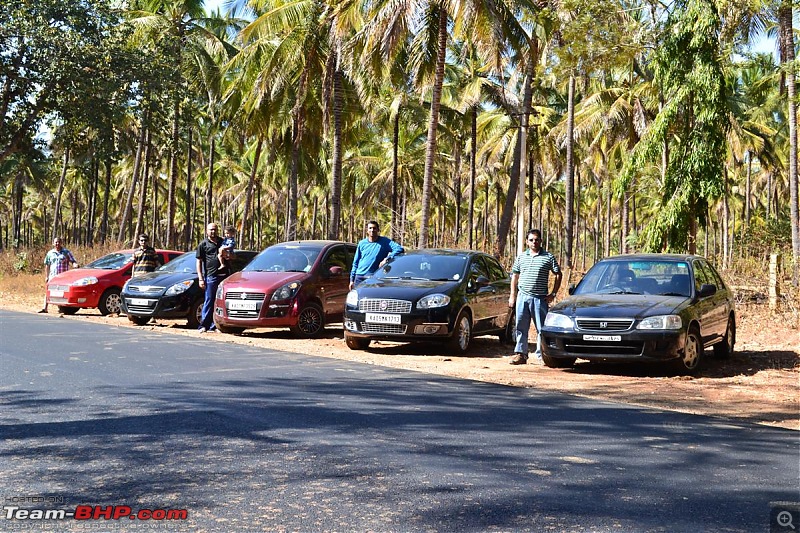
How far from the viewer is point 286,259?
1688cm

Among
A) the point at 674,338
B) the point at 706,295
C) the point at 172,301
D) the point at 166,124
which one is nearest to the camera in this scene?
the point at 674,338

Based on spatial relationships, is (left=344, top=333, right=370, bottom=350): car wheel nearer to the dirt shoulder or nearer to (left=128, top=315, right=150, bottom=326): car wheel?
the dirt shoulder

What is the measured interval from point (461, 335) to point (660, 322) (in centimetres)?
365

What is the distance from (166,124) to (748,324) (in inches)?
837

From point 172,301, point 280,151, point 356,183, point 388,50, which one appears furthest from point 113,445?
point 356,183

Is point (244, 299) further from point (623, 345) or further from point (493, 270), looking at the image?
point (623, 345)

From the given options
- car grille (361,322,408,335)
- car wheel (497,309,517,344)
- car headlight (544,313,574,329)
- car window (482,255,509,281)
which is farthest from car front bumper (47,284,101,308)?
car headlight (544,313,574,329)

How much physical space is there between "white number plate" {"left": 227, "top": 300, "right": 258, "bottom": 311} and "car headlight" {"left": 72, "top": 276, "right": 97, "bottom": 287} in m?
5.83

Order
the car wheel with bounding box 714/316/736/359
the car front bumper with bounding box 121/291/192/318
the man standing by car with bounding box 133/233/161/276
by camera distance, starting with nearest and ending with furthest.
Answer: the car wheel with bounding box 714/316/736/359, the car front bumper with bounding box 121/291/192/318, the man standing by car with bounding box 133/233/161/276

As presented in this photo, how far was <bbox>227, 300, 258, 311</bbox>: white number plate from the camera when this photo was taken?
15703 mm

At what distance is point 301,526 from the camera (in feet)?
15.2

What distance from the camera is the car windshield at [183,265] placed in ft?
61.1

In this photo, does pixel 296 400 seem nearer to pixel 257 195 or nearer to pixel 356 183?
pixel 356 183

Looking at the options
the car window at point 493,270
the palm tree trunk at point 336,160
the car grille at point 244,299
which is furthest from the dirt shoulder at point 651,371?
the palm tree trunk at point 336,160
